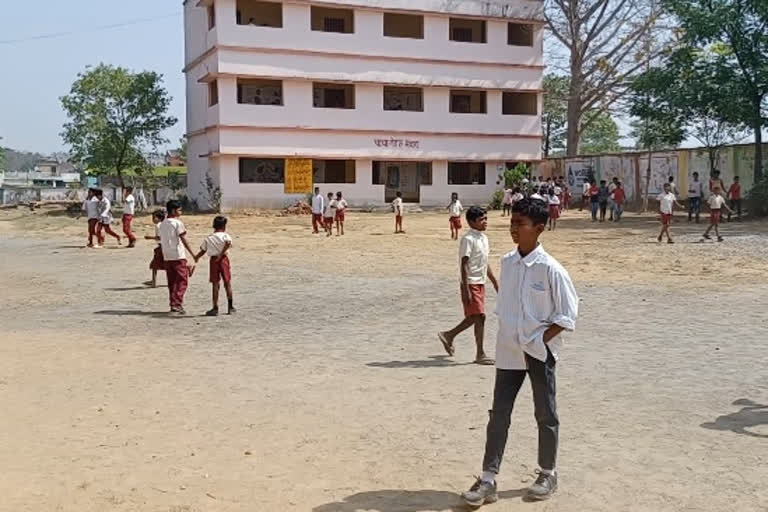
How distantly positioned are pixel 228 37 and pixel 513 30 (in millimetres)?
15016

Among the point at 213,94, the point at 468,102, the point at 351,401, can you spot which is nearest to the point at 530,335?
the point at 351,401

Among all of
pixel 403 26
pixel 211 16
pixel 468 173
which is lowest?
pixel 468 173

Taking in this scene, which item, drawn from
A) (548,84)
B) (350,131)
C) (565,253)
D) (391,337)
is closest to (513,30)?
(548,84)

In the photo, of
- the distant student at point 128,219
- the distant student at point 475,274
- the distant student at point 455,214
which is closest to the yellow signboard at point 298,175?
the distant student at point 455,214

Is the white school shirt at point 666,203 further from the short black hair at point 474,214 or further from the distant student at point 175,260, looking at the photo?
the short black hair at point 474,214

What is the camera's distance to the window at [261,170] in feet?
124

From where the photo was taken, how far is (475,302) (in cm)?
800

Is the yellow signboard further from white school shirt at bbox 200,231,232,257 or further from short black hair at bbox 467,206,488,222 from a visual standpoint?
short black hair at bbox 467,206,488,222

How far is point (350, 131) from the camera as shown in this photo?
3812cm

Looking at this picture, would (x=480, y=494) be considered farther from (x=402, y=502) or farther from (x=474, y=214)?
(x=474, y=214)

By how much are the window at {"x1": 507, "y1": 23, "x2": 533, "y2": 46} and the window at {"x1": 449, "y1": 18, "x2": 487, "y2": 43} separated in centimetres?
144

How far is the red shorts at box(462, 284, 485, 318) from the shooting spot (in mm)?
7957

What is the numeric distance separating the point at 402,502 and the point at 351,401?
85.0 inches

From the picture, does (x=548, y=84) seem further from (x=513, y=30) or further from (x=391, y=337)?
(x=391, y=337)
